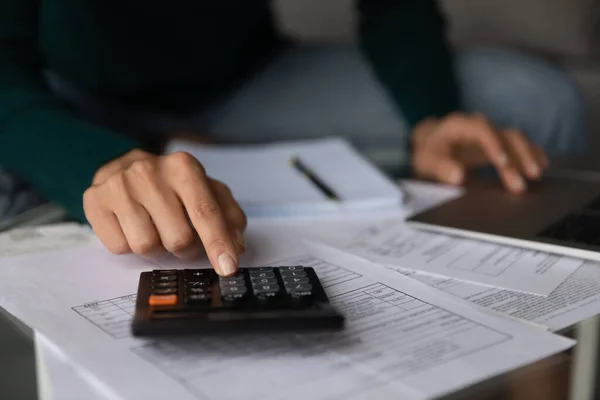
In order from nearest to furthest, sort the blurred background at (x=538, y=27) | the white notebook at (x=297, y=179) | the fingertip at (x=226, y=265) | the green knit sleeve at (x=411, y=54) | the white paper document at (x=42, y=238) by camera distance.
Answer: the fingertip at (x=226, y=265) → the white paper document at (x=42, y=238) → the white notebook at (x=297, y=179) → the green knit sleeve at (x=411, y=54) → the blurred background at (x=538, y=27)

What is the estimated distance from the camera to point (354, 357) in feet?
1.22

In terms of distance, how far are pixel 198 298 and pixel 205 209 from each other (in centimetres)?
10

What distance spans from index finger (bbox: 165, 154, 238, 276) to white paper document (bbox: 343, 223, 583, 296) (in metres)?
0.14

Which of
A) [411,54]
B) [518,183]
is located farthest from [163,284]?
[411,54]

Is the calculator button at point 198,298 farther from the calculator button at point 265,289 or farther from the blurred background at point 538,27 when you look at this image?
the blurred background at point 538,27

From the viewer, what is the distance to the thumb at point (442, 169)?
794mm

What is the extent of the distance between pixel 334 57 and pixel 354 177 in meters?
0.52

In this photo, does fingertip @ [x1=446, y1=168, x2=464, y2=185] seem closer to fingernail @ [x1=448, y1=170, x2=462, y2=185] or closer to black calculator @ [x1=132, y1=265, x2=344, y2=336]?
fingernail @ [x1=448, y1=170, x2=462, y2=185]

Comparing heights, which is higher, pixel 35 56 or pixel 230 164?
pixel 35 56

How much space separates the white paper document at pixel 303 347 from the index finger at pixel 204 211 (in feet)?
0.21

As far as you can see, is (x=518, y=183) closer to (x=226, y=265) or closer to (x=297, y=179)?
(x=297, y=179)

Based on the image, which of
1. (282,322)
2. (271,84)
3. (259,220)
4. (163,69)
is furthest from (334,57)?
(282,322)

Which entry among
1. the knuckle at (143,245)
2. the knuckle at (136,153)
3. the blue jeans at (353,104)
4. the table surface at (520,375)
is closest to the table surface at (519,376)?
the table surface at (520,375)

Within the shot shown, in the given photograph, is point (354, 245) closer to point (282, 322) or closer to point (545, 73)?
point (282, 322)
